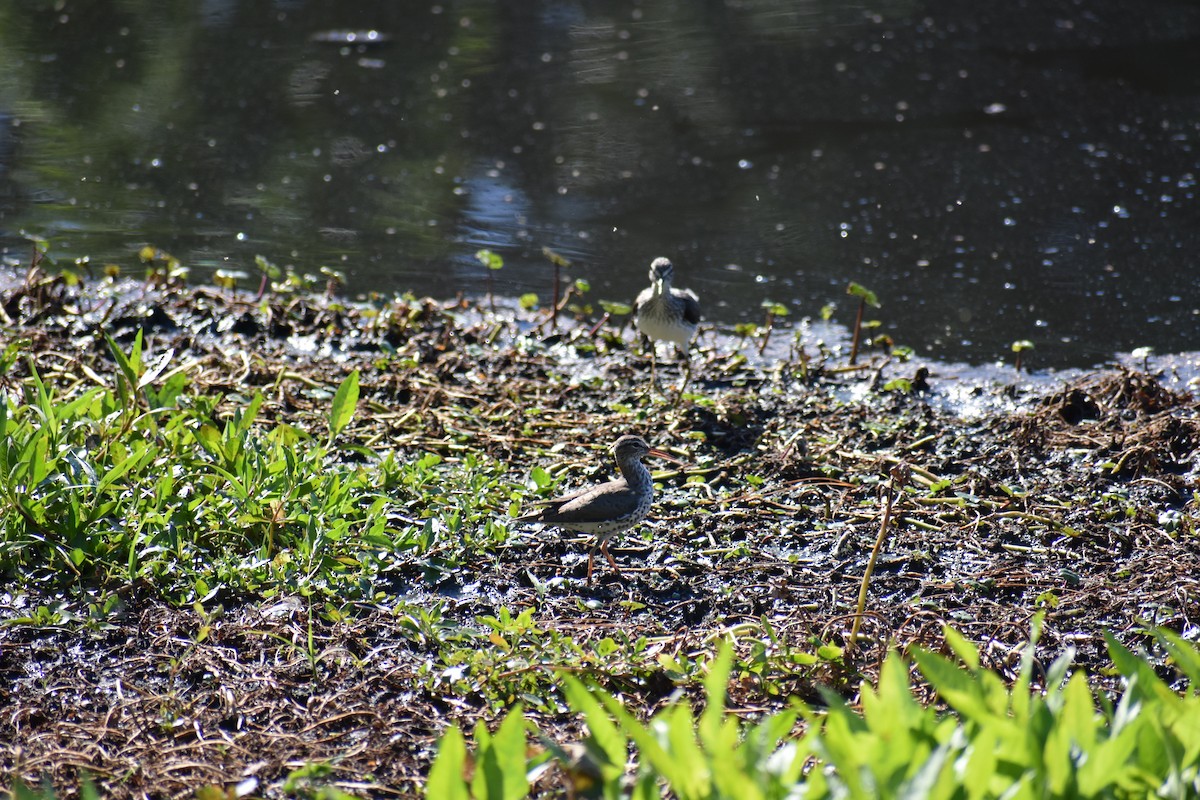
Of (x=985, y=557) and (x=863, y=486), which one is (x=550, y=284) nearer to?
(x=863, y=486)

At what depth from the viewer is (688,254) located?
9.10 metres

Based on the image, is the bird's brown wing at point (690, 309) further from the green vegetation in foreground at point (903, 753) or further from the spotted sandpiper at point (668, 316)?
the green vegetation in foreground at point (903, 753)

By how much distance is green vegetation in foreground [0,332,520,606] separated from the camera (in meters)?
4.41

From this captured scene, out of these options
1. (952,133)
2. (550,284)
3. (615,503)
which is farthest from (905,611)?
(952,133)

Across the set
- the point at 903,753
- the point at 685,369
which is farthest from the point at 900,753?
the point at 685,369

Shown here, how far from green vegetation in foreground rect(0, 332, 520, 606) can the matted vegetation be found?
0.01 metres

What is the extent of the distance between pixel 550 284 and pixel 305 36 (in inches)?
318

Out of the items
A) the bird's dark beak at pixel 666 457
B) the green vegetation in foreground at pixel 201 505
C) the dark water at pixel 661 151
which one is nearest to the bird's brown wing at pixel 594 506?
the green vegetation in foreground at pixel 201 505

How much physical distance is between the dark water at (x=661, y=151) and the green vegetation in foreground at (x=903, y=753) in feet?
16.2

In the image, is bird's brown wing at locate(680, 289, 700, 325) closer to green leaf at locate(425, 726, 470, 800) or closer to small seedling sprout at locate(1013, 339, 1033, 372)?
small seedling sprout at locate(1013, 339, 1033, 372)

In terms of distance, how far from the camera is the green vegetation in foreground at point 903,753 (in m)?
2.34

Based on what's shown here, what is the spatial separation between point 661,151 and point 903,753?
367 inches

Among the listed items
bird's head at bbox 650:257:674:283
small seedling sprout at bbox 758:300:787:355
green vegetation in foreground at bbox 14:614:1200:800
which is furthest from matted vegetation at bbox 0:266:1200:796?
green vegetation in foreground at bbox 14:614:1200:800

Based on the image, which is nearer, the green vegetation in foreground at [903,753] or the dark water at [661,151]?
the green vegetation in foreground at [903,753]
